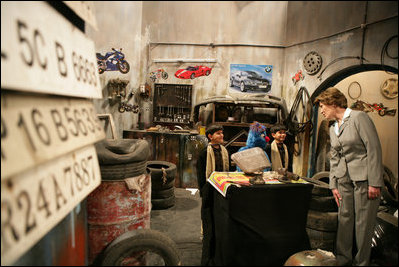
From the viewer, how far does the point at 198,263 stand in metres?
2.75

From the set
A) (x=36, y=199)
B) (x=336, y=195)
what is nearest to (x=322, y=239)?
(x=336, y=195)

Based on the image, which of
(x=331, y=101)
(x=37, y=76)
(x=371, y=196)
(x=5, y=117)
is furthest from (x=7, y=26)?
(x=371, y=196)

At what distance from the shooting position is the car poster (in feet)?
21.5

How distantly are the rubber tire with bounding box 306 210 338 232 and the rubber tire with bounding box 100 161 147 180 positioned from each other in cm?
202

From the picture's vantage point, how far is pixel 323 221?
2.94 metres

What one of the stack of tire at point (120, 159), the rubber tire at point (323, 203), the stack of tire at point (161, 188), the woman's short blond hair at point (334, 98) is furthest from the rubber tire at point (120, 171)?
the woman's short blond hair at point (334, 98)

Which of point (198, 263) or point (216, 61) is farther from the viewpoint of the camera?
point (216, 61)

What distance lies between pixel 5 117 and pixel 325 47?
5.38m

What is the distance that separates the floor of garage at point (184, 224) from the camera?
3.05m

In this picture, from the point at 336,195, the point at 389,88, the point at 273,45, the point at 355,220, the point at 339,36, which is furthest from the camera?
the point at 273,45

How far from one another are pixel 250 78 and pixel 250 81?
0.08 metres

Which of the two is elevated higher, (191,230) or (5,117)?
(5,117)

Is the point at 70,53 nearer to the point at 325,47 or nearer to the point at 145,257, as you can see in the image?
the point at 145,257

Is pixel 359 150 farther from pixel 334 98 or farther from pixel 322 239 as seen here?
pixel 322 239
